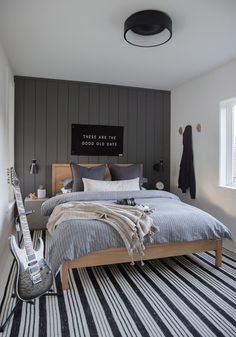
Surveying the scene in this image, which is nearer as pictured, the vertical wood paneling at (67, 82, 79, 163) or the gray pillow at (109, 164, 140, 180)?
the gray pillow at (109, 164, 140, 180)

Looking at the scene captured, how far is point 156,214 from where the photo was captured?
2.43 meters

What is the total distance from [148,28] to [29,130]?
2.50 m

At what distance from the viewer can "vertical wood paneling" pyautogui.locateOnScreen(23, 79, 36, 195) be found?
3.89 metres

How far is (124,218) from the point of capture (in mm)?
2227

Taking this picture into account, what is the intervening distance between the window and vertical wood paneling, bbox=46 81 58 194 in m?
2.55

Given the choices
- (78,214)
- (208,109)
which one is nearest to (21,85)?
(78,214)

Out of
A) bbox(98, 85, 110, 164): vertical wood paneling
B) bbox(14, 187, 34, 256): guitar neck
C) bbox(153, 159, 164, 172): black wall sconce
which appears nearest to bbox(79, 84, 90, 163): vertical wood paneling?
bbox(98, 85, 110, 164): vertical wood paneling

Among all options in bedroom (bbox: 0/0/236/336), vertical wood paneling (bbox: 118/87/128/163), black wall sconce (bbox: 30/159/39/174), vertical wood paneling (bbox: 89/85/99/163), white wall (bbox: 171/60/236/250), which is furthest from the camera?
vertical wood paneling (bbox: 118/87/128/163)

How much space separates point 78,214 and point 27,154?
6.56ft

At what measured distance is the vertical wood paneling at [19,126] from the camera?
12.6 ft

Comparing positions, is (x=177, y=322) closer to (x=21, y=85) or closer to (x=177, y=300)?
(x=177, y=300)

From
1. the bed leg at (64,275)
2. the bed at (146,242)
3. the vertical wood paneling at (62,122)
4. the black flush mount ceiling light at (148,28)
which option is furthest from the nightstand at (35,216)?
the black flush mount ceiling light at (148,28)

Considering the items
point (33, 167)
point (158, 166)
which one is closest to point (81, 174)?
point (33, 167)

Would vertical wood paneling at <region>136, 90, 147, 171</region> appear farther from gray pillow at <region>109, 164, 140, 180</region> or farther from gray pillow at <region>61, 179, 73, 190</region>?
gray pillow at <region>61, 179, 73, 190</region>
